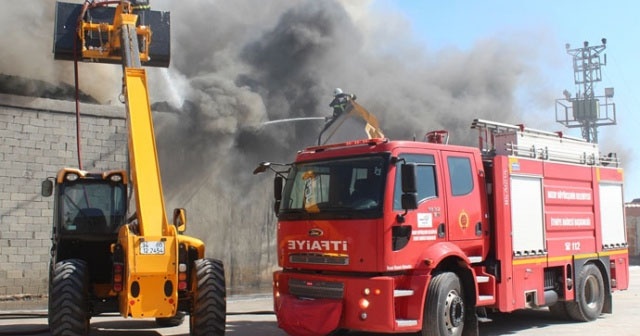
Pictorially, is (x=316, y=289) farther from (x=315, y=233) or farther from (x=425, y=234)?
A: (x=425, y=234)

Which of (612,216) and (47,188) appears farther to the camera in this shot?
(612,216)

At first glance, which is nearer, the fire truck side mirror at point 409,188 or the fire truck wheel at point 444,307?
the fire truck side mirror at point 409,188

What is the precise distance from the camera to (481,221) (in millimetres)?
7453

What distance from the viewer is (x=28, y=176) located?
13.1m

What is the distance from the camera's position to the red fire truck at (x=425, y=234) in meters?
6.38

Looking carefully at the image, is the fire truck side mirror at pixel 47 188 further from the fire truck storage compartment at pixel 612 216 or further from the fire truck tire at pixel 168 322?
the fire truck storage compartment at pixel 612 216

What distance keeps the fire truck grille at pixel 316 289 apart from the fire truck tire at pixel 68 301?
7.34ft

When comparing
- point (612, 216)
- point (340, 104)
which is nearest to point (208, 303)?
point (340, 104)

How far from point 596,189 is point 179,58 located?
15.1 m

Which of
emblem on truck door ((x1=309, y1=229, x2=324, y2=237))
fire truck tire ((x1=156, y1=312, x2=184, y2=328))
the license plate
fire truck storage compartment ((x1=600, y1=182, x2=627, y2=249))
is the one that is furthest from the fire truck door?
fire truck tire ((x1=156, y1=312, x2=184, y2=328))

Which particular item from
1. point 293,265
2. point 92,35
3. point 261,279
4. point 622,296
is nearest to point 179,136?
point 261,279

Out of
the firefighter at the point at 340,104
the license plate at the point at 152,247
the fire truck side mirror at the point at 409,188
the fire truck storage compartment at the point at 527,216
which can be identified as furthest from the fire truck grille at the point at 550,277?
the license plate at the point at 152,247

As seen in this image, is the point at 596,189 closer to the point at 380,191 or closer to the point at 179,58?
the point at 380,191

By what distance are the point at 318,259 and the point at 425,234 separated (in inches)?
47.3
